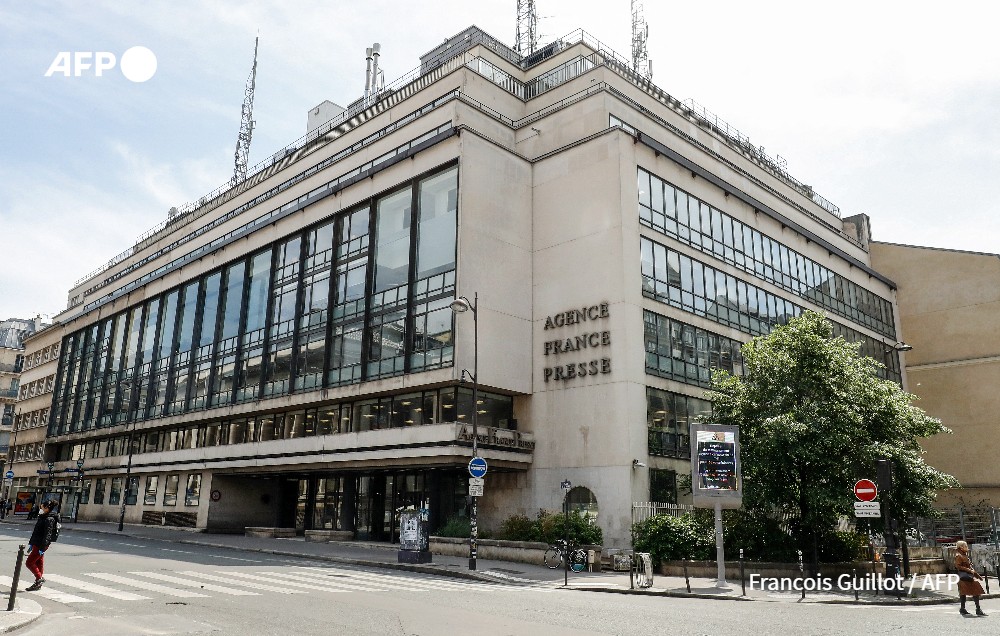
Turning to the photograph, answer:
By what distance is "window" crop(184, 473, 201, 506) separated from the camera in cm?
5028

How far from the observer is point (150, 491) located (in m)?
55.4

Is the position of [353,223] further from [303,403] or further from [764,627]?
[764,627]

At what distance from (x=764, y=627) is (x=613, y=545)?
60.5 feet

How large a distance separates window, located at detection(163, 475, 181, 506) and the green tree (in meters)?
41.1

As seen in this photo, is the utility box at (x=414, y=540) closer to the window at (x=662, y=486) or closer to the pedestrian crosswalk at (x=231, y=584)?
the pedestrian crosswalk at (x=231, y=584)

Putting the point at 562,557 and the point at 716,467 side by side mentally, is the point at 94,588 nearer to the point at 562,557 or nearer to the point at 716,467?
the point at 562,557

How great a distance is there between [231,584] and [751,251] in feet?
111

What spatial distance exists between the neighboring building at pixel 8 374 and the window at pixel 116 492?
37802 mm

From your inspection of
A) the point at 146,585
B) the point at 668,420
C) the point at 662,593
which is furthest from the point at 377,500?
the point at 662,593

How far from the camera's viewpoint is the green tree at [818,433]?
24.5 meters

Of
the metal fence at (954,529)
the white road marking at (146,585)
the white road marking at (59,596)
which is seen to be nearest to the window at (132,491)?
the white road marking at (146,585)

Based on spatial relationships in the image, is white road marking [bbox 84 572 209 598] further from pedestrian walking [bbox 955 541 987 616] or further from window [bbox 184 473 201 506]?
window [bbox 184 473 201 506]

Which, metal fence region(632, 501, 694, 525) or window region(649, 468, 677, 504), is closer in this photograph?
metal fence region(632, 501, 694, 525)

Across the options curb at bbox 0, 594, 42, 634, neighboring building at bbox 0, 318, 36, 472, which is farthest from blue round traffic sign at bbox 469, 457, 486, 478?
neighboring building at bbox 0, 318, 36, 472
